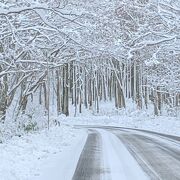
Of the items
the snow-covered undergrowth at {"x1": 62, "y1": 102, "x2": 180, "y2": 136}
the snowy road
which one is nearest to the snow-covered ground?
the snow-covered undergrowth at {"x1": 62, "y1": 102, "x2": 180, "y2": 136}

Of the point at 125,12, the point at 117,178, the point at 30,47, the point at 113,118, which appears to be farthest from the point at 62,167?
the point at 113,118

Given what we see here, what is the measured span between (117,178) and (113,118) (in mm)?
32885

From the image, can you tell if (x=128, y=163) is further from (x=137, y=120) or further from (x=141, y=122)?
(x=137, y=120)

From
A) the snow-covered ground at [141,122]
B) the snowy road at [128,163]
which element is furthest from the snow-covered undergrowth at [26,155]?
the snow-covered ground at [141,122]

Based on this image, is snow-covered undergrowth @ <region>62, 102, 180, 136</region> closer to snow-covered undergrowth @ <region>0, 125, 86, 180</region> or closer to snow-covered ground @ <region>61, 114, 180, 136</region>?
snow-covered ground @ <region>61, 114, 180, 136</region>

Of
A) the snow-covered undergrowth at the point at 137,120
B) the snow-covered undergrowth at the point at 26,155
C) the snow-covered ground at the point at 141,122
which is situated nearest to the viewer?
the snow-covered undergrowth at the point at 26,155

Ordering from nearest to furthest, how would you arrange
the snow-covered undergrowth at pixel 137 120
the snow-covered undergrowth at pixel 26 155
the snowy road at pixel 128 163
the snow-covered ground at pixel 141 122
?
the snow-covered undergrowth at pixel 26 155 → the snowy road at pixel 128 163 → the snow-covered ground at pixel 141 122 → the snow-covered undergrowth at pixel 137 120

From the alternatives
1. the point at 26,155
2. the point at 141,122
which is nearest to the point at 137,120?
the point at 141,122

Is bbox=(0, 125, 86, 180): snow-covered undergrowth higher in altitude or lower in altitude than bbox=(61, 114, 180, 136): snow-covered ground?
lower

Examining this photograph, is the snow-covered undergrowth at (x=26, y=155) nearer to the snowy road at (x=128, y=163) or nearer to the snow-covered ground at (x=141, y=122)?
the snowy road at (x=128, y=163)

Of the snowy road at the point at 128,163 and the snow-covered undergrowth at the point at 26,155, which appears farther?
the snowy road at the point at 128,163

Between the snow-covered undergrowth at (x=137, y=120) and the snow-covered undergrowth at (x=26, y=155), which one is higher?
the snow-covered undergrowth at (x=137, y=120)

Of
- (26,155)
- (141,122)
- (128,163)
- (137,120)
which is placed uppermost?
(137,120)

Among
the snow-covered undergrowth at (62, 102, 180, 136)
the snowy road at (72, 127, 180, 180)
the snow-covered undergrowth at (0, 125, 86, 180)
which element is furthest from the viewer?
the snow-covered undergrowth at (62, 102, 180, 136)
